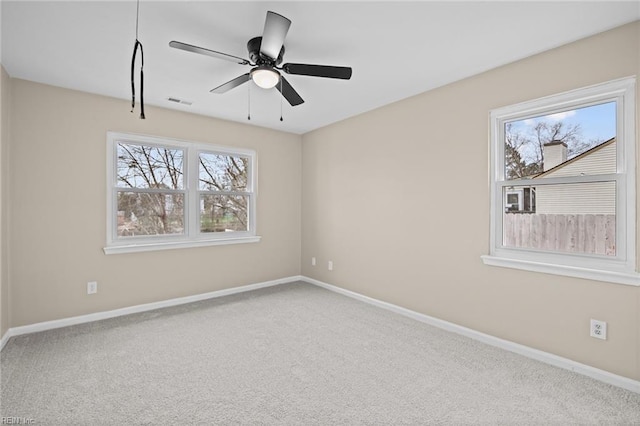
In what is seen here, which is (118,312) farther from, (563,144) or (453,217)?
(563,144)

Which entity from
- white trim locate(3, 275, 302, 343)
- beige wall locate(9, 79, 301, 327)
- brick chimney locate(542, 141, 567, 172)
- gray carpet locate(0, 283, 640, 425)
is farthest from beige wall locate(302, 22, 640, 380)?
beige wall locate(9, 79, 301, 327)

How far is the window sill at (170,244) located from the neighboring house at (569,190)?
3.36m

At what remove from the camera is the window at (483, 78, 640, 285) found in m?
2.21

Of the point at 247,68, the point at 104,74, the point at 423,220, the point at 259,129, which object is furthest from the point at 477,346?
the point at 104,74

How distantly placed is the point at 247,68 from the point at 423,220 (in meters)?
→ 2.34

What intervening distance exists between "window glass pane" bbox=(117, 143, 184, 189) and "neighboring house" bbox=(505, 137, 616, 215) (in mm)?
3783

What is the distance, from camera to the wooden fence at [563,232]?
2322 millimetres

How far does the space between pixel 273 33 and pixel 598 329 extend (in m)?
3.04

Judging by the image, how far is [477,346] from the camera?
111 inches

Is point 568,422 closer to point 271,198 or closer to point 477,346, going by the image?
point 477,346

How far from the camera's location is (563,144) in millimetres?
2557

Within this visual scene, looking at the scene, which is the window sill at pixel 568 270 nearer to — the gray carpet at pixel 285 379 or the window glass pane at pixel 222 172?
the gray carpet at pixel 285 379

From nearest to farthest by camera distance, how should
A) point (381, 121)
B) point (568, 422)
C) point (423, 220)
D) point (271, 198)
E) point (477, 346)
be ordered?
point (568, 422) < point (477, 346) < point (423, 220) < point (381, 121) < point (271, 198)

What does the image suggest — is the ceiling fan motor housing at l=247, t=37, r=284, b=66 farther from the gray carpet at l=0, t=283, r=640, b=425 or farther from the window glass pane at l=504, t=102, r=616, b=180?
the gray carpet at l=0, t=283, r=640, b=425
